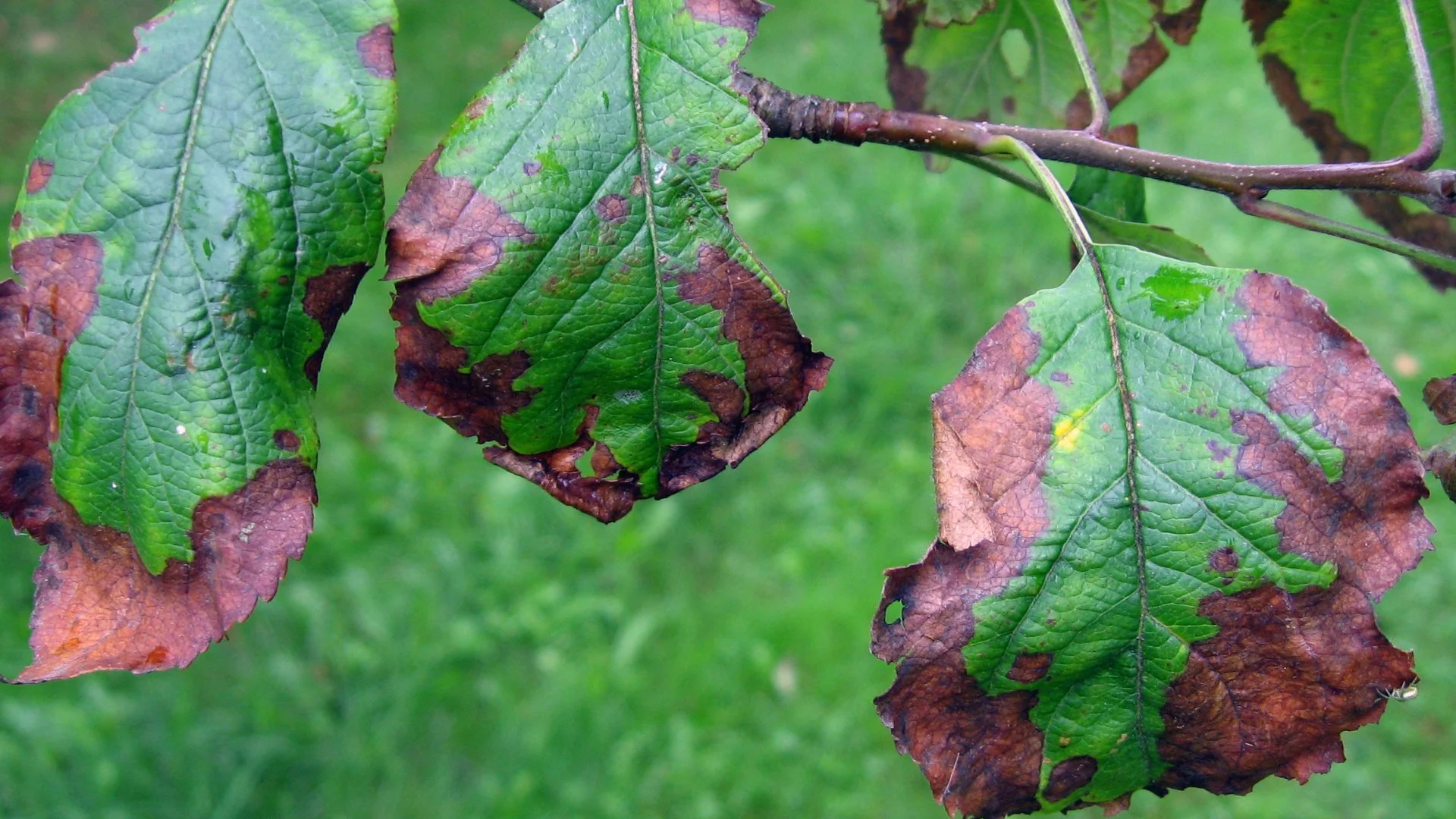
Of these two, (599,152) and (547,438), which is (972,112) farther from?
(547,438)

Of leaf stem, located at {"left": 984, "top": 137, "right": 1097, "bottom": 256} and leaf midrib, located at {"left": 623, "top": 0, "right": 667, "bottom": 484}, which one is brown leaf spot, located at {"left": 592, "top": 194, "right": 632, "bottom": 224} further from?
leaf stem, located at {"left": 984, "top": 137, "right": 1097, "bottom": 256}

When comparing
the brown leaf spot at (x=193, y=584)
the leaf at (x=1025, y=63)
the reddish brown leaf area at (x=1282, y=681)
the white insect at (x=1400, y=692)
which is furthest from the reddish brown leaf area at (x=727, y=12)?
the white insect at (x=1400, y=692)

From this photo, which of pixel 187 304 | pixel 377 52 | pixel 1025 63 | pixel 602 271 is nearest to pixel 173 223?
pixel 187 304

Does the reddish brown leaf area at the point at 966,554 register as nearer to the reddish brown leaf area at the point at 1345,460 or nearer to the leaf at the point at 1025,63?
the reddish brown leaf area at the point at 1345,460

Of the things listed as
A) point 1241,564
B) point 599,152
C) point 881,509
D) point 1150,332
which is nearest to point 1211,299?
point 1150,332

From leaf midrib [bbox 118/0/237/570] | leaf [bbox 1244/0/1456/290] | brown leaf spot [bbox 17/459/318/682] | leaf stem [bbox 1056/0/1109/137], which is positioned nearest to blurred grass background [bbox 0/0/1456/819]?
brown leaf spot [bbox 17/459/318/682]

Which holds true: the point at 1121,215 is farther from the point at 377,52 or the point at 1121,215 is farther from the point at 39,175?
the point at 39,175
